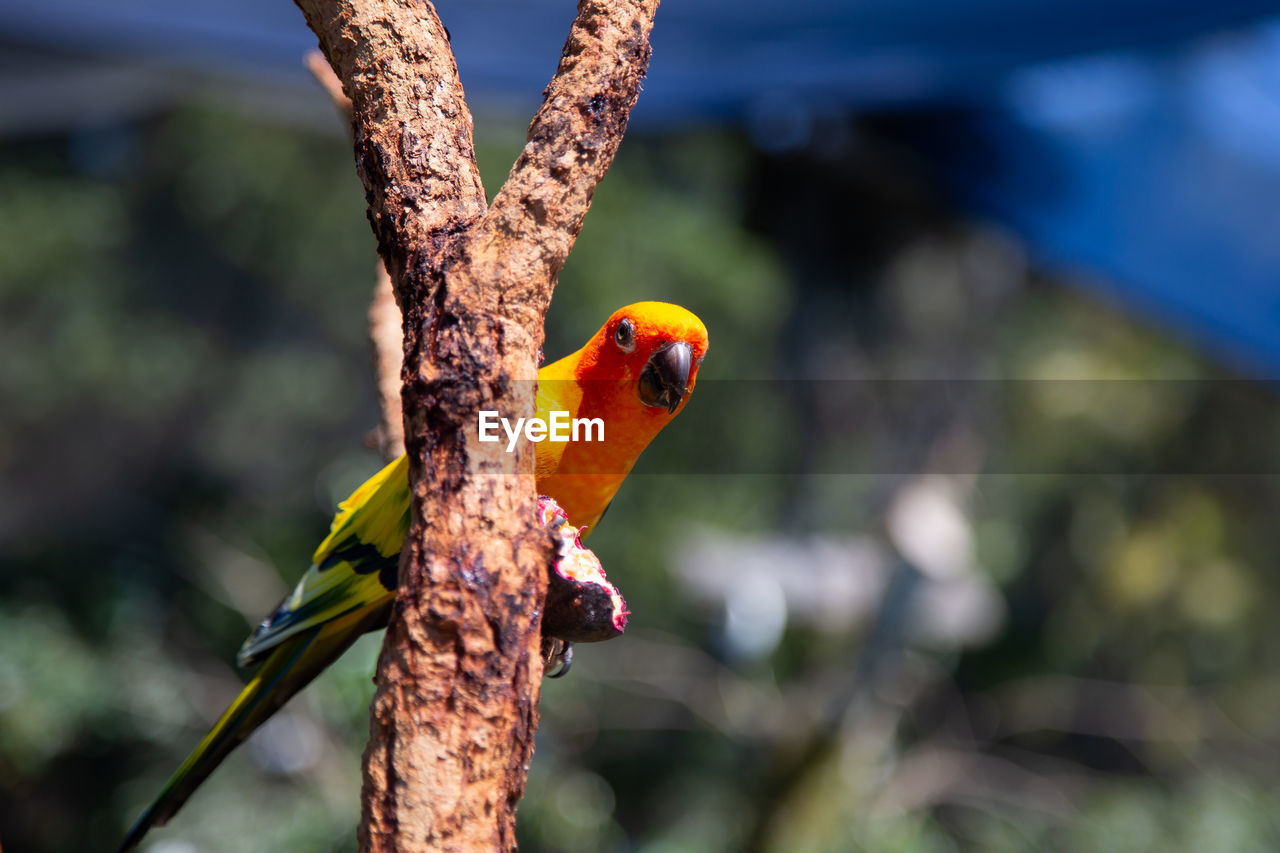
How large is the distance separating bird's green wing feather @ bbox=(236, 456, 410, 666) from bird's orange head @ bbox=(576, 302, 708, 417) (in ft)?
1.06

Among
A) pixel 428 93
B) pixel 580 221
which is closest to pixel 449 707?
pixel 580 221

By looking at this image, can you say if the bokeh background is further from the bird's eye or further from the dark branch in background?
the bird's eye

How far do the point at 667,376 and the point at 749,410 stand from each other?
3.93m

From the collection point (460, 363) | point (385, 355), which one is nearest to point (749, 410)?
point (385, 355)

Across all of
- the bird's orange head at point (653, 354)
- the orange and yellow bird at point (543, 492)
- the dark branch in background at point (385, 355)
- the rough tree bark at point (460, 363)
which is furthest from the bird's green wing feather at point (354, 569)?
the rough tree bark at point (460, 363)

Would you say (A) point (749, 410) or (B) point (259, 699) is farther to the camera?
(A) point (749, 410)

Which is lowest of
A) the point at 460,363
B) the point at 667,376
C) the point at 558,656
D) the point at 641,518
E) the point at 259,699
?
the point at 641,518

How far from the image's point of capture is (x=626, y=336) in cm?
131

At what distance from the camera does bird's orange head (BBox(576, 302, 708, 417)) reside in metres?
1.29

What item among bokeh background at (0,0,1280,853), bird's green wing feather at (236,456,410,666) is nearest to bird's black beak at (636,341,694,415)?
bird's green wing feather at (236,456,410,666)

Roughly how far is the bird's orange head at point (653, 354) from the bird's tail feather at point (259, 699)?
1.64 ft

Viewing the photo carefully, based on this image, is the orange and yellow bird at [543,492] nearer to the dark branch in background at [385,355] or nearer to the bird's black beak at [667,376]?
the bird's black beak at [667,376]

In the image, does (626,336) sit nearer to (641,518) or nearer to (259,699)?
(259,699)

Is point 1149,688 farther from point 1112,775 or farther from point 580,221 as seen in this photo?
point 580,221
